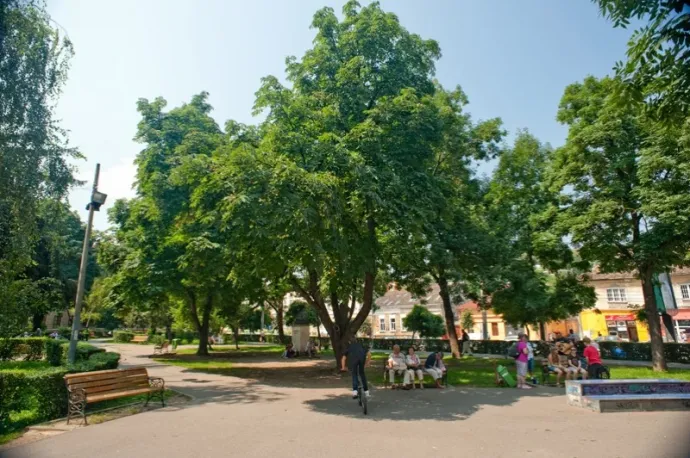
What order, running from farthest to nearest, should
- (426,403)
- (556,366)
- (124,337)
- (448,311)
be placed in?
(124,337), (448,311), (556,366), (426,403)

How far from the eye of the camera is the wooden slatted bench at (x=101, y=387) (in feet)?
28.5

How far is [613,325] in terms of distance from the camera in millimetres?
44875

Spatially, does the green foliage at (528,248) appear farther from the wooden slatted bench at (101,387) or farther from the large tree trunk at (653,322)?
the wooden slatted bench at (101,387)

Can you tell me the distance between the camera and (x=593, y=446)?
6.95 m

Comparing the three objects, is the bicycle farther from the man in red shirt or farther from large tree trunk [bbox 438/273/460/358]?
large tree trunk [bbox 438/273/460/358]

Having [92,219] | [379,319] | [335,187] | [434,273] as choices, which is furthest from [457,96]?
[379,319]

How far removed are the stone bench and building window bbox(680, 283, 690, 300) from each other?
3981 cm

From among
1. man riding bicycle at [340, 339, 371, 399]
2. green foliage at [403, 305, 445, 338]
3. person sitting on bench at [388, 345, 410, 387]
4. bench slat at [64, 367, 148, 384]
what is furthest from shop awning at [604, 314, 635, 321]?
bench slat at [64, 367, 148, 384]

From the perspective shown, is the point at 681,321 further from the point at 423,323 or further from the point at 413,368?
the point at 413,368

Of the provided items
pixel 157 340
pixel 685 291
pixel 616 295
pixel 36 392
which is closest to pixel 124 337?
pixel 157 340

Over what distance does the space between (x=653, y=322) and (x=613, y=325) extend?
31.4 m

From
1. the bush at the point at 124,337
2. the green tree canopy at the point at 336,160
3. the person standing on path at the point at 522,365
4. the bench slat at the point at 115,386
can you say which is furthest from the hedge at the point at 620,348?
the bush at the point at 124,337

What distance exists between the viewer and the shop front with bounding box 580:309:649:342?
43.2m

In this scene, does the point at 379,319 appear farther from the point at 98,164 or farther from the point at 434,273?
the point at 98,164
